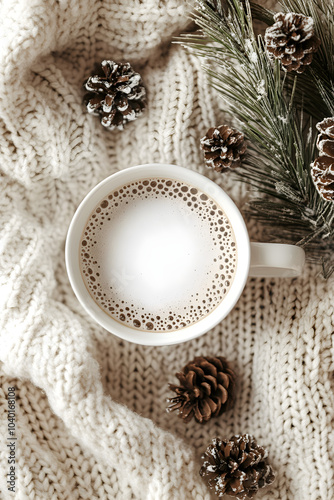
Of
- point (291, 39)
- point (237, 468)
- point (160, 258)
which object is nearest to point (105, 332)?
point (160, 258)

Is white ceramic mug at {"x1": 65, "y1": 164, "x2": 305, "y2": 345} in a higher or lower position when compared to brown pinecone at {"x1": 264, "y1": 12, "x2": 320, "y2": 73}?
lower

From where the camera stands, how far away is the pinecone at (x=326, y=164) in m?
0.76

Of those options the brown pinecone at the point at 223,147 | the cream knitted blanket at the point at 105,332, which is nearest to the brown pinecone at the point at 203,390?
the cream knitted blanket at the point at 105,332

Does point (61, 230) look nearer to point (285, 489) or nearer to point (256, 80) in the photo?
point (256, 80)

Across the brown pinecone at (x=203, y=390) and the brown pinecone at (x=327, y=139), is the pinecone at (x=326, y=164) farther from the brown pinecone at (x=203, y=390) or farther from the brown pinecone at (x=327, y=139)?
the brown pinecone at (x=203, y=390)

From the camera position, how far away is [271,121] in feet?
2.79

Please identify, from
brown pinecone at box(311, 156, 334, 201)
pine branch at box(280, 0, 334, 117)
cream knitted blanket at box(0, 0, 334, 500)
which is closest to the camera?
brown pinecone at box(311, 156, 334, 201)

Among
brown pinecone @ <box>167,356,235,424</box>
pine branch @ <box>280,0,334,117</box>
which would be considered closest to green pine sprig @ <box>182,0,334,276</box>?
pine branch @ <box>280,0,334,117</box>

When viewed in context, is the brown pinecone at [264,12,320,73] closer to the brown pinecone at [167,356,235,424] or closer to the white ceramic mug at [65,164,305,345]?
the white ceramic mug at [65,164,305,345]

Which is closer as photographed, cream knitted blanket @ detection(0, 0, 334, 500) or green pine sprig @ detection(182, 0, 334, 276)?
green pine sprig @ detection(182, 0, 334, 276)

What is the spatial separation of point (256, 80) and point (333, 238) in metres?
0.30

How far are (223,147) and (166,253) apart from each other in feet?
0.66

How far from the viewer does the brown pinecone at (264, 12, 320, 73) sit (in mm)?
795

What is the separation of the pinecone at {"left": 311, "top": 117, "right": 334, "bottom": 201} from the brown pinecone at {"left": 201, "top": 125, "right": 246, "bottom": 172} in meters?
0.19
